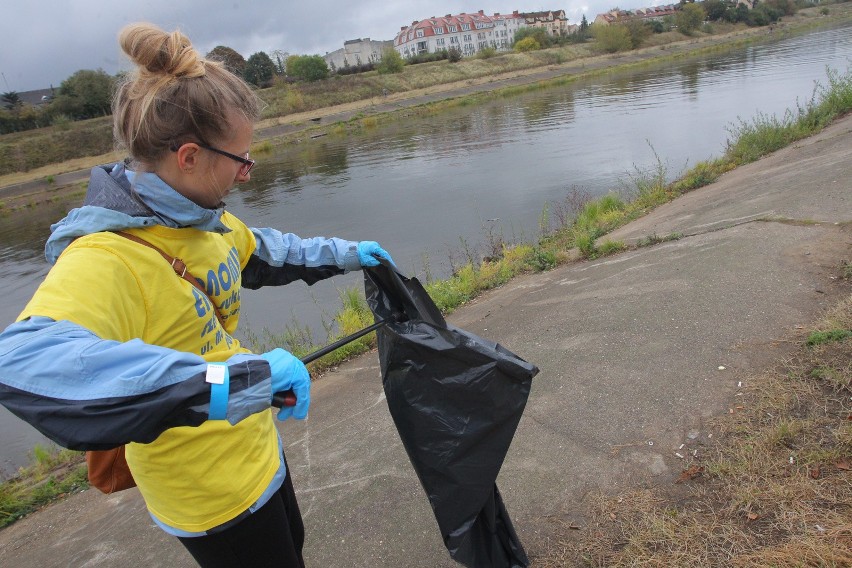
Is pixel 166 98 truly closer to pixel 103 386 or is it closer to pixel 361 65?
pixel 103 386

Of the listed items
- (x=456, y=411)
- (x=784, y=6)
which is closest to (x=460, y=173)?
(x=456, y=411)

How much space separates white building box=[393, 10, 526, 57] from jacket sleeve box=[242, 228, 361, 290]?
105250 millimetres

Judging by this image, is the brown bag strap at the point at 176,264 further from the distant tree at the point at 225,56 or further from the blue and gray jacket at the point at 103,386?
the distant tree at the point at 225,56

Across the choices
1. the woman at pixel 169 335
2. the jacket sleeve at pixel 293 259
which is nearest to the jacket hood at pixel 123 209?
the woman at pixel 169 335

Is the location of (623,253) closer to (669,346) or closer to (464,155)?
(669,346)

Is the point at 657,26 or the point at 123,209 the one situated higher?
the point at 657,26

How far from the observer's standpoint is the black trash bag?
201 cm

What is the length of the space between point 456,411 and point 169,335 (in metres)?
1.06

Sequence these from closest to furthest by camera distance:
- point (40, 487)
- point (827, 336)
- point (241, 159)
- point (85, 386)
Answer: point (85, 386) → point (241, 159) → point (827, 336) → point (40, 487)

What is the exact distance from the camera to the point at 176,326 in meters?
1.48

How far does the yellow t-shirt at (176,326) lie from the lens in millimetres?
1229

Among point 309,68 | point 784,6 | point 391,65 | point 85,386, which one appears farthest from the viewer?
point 784,6

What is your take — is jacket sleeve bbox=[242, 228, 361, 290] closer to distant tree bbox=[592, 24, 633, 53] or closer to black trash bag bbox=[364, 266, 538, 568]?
black trash bag bbox=[364, 266, 538, 568]

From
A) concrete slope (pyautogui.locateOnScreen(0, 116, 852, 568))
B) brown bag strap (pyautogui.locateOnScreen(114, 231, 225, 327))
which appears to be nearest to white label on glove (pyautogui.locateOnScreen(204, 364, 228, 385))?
brown bag strap (pyautogui.locateOnScreen(114, 231, 225, 327))
